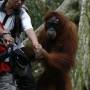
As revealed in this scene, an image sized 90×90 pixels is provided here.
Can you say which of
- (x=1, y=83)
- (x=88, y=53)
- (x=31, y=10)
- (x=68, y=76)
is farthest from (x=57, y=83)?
(x=31, y=10)

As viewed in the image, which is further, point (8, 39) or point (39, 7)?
point (39, 7)

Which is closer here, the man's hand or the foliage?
the man's hand

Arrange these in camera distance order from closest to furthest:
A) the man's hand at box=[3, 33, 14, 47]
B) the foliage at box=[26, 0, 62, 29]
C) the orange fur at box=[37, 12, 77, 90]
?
the man's hand at box=[3, 33, 14, 47]
the orange fur at box=[37, 12, 77, 90]
the foliage at box=[26, 0, 62, 29]

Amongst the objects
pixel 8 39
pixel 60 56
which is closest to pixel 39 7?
pixel 60 56

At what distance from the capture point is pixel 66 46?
18.0ft

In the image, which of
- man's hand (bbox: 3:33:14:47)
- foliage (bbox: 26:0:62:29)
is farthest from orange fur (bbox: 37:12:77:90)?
foliage (bbox: 26:0:62:29)

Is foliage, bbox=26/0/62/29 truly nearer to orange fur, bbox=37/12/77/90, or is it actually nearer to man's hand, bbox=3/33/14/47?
orange fur, bbox=37/12/77/90

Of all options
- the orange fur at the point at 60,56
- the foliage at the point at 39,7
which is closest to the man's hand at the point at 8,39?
the orange fur at the point at 60,56

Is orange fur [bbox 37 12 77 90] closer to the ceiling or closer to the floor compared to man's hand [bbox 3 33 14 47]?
closer to the floor

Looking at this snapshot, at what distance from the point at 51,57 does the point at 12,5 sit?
1058 millimetres

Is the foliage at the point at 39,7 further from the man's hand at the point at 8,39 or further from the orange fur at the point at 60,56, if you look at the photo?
the man's hand at the point at 8,39

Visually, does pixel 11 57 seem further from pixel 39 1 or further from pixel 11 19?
pixel 39 1

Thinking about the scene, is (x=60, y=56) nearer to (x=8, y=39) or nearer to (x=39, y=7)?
(x=8, y=39)

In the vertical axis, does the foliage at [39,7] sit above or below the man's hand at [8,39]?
below
